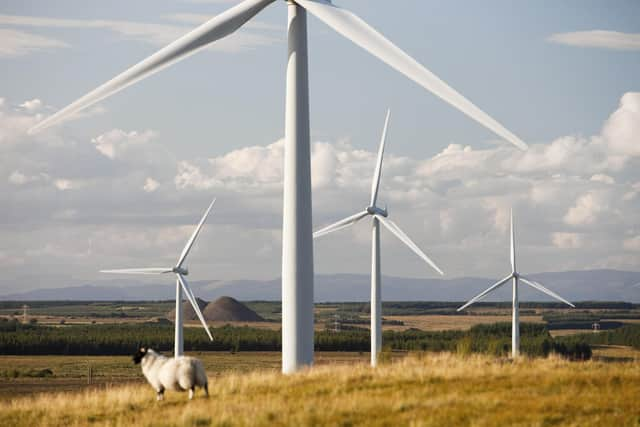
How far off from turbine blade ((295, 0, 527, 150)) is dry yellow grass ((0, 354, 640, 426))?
6348 millimetres

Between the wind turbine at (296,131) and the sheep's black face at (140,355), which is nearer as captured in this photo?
the sheep's black face at (140,355)

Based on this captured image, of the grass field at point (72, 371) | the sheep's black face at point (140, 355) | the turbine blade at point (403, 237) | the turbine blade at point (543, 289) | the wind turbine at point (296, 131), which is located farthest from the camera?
the grass field at point (72, 371)

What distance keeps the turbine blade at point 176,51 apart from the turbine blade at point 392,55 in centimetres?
201

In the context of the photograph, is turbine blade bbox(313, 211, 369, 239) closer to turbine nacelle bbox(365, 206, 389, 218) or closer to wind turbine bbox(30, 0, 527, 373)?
turbine nacelle bbox(365, 206, 389, 218)

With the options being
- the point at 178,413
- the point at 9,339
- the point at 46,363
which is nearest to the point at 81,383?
the point at 46,363

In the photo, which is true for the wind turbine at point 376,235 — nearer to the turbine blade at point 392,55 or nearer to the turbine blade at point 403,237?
the turbine blade at point 403,237

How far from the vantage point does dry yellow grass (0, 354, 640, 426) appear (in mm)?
22500

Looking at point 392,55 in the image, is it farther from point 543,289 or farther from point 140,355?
point 543,289

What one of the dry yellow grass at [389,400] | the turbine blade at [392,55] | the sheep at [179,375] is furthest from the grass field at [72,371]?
the sheep at [179,375]

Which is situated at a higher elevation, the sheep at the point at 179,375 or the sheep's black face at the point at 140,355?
the sheep's black face at the point at 140,355

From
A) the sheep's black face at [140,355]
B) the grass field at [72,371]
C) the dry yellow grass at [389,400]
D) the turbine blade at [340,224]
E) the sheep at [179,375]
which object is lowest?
the grass field at [72,371]

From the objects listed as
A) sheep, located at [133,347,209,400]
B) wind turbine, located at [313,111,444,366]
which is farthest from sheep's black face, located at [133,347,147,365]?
wind turbine, located at [313,111,444,366]

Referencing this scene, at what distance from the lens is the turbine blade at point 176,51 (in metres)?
30.2

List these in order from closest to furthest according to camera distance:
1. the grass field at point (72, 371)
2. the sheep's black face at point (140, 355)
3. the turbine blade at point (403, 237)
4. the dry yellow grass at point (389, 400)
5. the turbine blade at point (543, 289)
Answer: the dry yellow grass at point (389, 400) → the sheep's black face at point (140, 355) → the turbine blade at point (403, 237) → the turbine blade at point (543, 289) → the grass field at point (72, 371)
